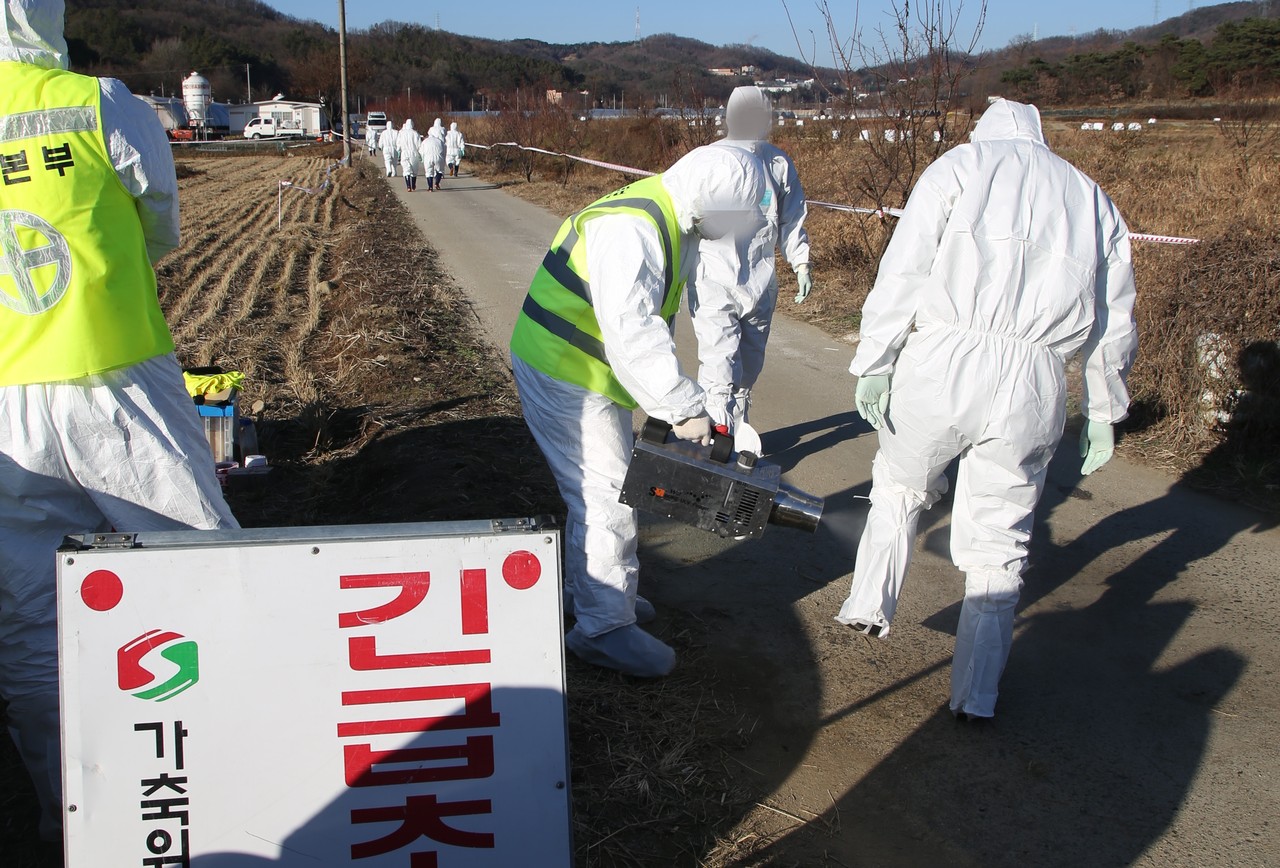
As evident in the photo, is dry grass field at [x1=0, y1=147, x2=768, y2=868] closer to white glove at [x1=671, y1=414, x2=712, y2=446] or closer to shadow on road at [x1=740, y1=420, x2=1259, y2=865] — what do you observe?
shadow on road at [x1=740, y1=420, x2=1259, y2=865]

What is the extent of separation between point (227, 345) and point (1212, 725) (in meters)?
7.65

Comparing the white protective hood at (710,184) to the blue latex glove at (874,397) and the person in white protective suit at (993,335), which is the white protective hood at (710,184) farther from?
the blue latex glove at (874,397)

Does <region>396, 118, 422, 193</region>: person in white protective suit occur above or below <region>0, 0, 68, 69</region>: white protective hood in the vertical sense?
above

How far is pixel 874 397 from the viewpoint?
374 centimetres

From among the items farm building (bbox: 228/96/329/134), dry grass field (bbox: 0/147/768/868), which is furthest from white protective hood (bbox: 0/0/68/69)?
farm building (bbox: 228/96/329/134)

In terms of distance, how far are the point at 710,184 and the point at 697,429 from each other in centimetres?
82

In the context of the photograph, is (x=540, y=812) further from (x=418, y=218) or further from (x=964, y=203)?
(x=418, y=218)

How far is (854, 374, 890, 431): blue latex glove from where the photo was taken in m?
3.69

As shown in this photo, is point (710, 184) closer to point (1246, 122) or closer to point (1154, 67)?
point (1246, 122)

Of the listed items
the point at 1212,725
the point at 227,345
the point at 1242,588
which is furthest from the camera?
the point at 227,345

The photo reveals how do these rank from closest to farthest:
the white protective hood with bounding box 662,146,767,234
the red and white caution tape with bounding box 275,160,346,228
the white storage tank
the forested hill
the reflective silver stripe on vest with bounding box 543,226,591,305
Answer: the white protective hood with bounding box 662,146,767,234 < the reflective silver stripe on vest with bounding box 543,226,591,305 < the red and white caution tape with bounding box 275,160,346,228 < the white storage tank < the forested hill

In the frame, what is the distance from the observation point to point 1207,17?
7931cm

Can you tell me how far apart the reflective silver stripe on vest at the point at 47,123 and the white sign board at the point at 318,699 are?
124cm

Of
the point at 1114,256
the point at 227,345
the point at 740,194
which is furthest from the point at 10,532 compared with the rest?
the point at 227,345
